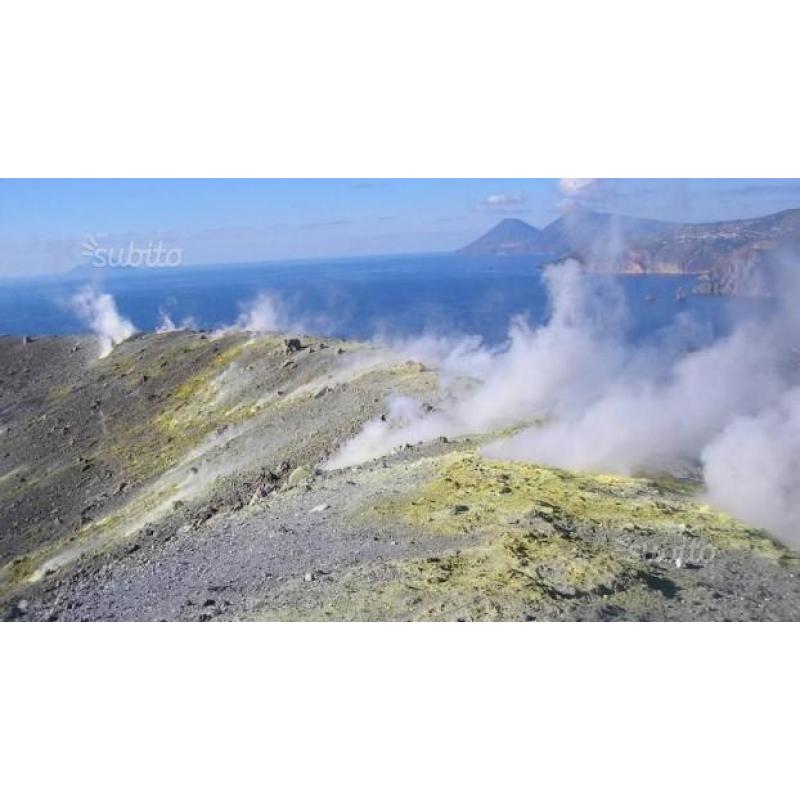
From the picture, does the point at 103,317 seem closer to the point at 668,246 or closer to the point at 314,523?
the point at 314,523

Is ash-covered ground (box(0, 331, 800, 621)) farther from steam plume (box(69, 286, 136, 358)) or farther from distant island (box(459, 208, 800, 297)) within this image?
distant island (box(459, 208, 800, 297))

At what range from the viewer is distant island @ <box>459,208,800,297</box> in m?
8.95

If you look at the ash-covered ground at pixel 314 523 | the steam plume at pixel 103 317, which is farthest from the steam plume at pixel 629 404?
the steam plume at pixel 103 317

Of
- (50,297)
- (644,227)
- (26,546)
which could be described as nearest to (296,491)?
(26,546)

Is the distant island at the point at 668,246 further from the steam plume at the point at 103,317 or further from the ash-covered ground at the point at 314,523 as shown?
the steam plume at the point at 103,317

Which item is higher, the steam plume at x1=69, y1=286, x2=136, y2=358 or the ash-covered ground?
the steam plume at x1=69, y1=286, x2=136, y2=358

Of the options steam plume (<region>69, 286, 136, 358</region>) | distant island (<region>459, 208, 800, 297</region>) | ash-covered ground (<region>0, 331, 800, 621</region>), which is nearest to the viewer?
ash-covered ground (<region>0, 331, 800, 621</region>)

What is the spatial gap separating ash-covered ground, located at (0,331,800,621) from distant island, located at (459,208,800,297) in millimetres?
2278

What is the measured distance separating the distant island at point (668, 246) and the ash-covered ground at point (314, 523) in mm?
2278

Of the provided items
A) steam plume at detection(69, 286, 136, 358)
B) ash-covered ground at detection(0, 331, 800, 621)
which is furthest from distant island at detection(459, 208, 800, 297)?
steam plume at detection(69, 286, 136, 358)

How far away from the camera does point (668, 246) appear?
1027 cm

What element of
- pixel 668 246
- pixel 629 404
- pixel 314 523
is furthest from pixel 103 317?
pixel 668 246

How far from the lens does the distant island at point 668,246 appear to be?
8.95 metres
